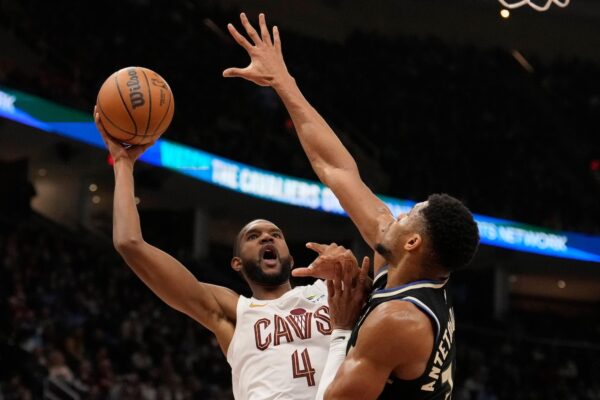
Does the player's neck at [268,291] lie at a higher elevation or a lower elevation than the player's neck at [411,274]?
higher

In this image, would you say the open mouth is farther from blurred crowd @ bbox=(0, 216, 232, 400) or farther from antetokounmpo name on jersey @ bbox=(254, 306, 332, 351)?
blurred crowd @ bbox=(0, 216, 232, 400)

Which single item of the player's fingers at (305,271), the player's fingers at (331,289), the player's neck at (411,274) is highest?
the player's neck at (411,274)

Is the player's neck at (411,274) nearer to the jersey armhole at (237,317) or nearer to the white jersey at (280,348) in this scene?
the white jersey at (280,348)

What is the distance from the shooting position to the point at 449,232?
286 centimetres

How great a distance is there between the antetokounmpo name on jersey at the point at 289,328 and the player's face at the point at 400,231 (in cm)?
112

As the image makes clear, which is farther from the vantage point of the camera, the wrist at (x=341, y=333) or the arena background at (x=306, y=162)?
the arena background at (x=306, y=162)

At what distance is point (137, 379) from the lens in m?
11.5

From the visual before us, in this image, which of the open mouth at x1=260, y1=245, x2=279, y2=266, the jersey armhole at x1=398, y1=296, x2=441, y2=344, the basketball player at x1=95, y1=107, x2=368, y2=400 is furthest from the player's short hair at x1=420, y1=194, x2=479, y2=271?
the open mouth at x1=260, y1=245, x2=279, y2=266

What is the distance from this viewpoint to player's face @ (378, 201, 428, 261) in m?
2.92

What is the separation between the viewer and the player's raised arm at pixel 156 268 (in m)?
3.60

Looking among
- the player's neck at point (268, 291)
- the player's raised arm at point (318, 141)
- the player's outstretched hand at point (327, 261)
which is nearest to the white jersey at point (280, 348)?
the player's neck at point (268, 291)

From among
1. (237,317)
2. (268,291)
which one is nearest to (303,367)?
(237,317)

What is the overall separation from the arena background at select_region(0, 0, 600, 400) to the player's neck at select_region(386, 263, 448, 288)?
867 cm

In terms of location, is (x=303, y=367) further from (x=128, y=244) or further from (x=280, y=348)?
(x=128, y=244)
